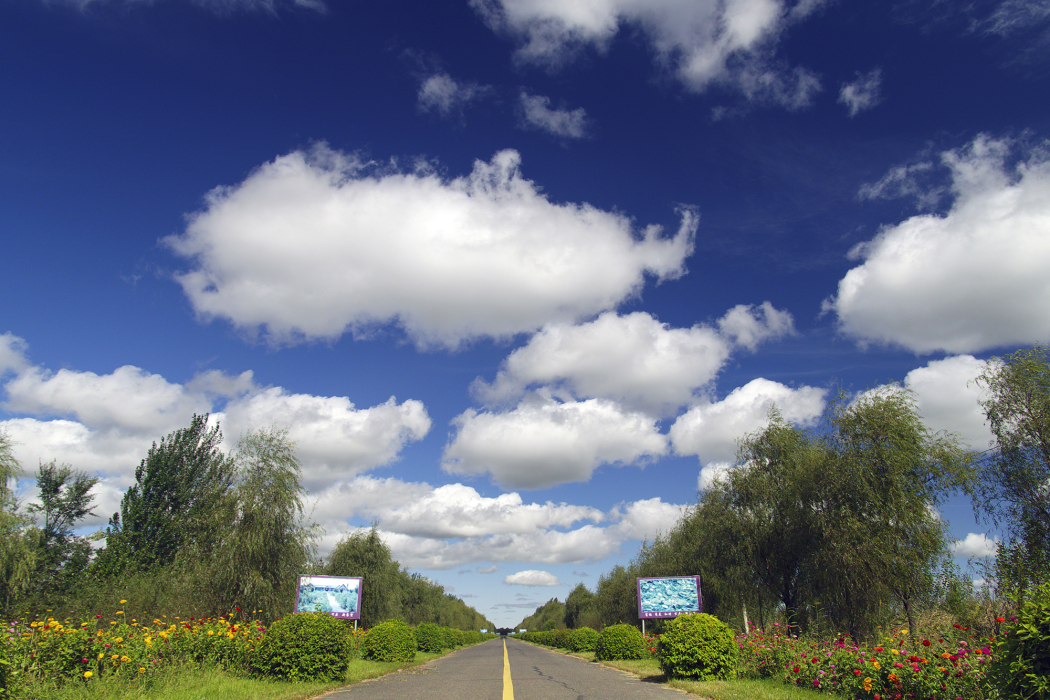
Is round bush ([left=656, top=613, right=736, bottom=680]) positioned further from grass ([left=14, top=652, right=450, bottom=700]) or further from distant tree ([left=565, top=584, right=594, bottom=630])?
distant tree ([left=565, top=584, right=594, bottom=630])

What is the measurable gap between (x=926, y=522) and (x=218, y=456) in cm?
4748

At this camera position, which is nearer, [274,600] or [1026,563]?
[1026,563]

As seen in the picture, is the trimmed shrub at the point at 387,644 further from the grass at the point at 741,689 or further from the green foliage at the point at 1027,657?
the green foliage at the point at 1027,657

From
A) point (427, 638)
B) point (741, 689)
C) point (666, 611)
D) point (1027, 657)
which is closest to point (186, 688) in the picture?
point (741, 689)

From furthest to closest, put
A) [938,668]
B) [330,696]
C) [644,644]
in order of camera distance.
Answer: [644,644], [330,696], [938,668]

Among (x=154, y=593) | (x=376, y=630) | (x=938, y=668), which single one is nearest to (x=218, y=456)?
(x=154, y=593)

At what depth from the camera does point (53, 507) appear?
43438 mm

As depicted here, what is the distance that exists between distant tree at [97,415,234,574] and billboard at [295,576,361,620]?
18422 mm

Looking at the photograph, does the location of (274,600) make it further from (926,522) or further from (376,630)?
(926,522)

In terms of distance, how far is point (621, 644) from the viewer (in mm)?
25594

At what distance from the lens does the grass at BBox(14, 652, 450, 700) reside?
25.7 feet

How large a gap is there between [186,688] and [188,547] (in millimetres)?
17525

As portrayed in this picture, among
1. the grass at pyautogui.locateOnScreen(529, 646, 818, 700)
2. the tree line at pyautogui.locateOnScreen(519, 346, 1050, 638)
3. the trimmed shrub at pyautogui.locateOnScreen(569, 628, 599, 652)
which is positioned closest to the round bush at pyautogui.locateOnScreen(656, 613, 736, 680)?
the grass at pyautogui.locateOnScreen(529, 646, 818, 700)

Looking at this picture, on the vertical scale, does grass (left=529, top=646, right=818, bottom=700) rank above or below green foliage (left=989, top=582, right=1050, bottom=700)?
below
